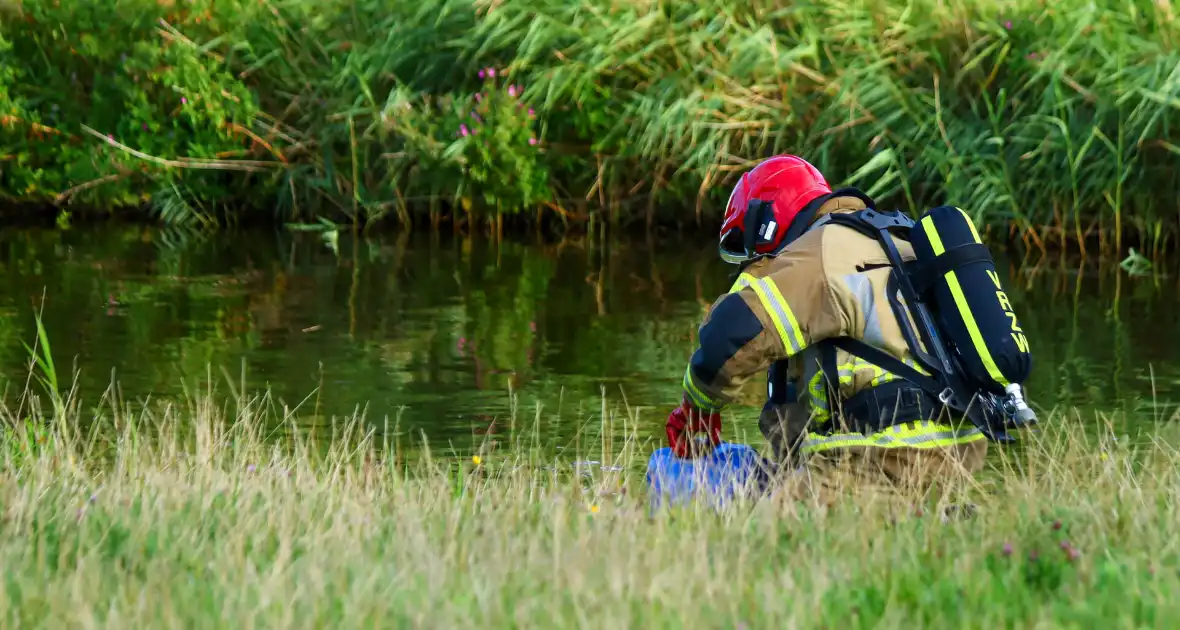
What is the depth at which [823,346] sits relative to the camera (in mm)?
5090

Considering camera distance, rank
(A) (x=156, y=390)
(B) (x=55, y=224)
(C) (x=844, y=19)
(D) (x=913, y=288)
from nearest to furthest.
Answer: (D) (x=913, y=288) < (A) (x=156, y=390) < (C) (x=844, y=19) < (B) (x=55, y=224)

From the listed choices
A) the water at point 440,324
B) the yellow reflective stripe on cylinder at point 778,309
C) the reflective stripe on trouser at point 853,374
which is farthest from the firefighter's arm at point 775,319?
the water at point 440,324

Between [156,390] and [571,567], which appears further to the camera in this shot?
[156,390]

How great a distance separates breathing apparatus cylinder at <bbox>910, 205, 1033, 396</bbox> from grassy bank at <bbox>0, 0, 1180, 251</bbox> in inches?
313

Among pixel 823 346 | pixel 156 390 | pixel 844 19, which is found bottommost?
pixel 156 390

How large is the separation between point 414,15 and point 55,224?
4.44 m

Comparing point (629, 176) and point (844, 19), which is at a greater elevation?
point (844, 19)

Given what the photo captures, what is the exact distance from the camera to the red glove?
5.37 m

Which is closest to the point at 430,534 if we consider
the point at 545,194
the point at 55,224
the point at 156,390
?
the point at 156,390

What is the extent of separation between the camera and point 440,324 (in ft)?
39.1

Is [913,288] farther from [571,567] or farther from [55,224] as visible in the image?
[55,224]

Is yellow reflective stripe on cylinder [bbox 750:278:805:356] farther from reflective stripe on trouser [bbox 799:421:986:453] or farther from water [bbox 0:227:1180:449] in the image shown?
water [bbox 0:227:1180:449]

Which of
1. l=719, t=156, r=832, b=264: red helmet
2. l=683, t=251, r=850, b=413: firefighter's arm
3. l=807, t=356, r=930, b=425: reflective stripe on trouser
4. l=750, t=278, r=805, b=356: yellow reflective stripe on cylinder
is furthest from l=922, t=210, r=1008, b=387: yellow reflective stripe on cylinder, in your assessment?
l=719, t=156, r=832, b=264: red helmet

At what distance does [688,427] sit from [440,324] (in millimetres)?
6645
